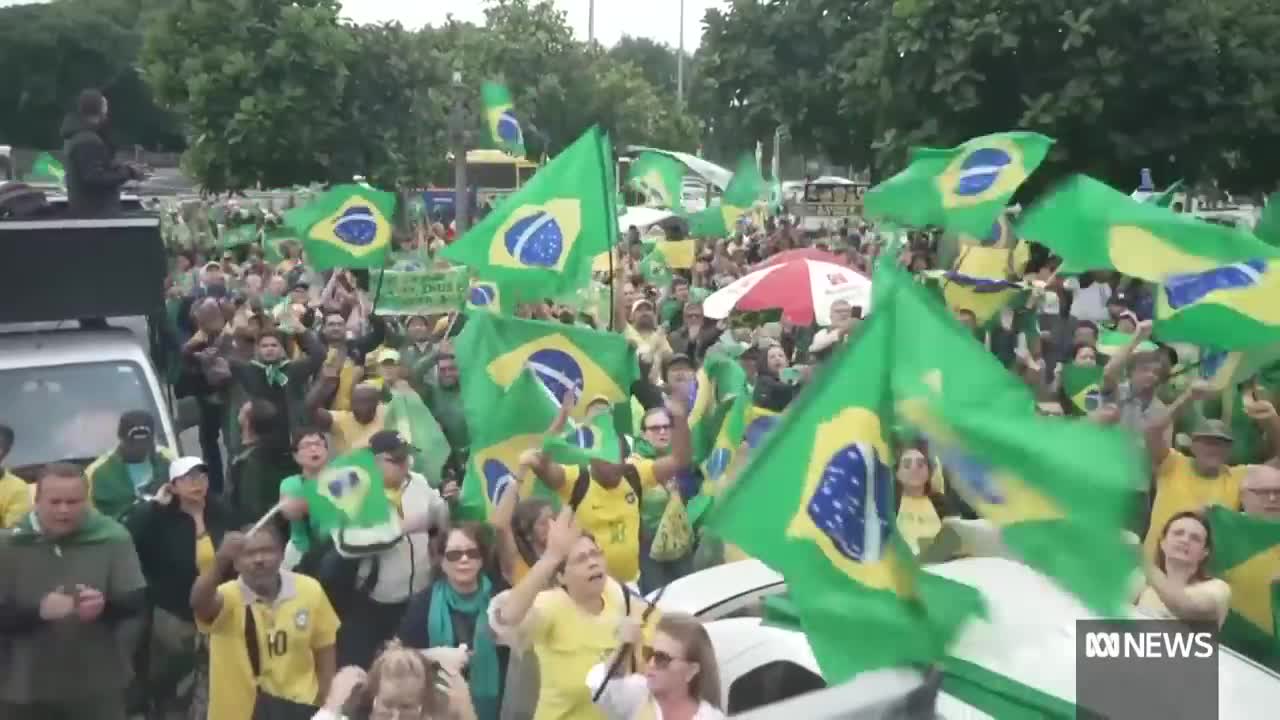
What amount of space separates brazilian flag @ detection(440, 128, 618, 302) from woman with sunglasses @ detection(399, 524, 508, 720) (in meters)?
2.93

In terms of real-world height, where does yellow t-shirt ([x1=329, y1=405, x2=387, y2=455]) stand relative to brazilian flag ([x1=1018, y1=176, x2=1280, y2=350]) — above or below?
below

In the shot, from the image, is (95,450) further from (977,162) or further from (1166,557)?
(977,162)

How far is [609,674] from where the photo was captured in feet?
15.0

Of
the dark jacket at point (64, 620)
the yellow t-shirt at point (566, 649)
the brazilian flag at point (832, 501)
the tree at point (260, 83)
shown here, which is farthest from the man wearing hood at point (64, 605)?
the tree at point (260, 83)

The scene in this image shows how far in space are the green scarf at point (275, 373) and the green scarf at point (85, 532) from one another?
3.93 m

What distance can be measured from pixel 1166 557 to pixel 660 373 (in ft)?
18.0

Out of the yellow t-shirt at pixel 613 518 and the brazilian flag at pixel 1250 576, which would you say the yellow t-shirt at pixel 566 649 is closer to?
the yellow t-shirt at pixel 613 518

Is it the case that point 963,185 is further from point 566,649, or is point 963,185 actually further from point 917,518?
point 566,649

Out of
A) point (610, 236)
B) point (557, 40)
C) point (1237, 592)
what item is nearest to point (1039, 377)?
point (610, 236)

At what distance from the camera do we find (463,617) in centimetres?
554

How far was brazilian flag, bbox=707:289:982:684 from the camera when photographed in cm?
382

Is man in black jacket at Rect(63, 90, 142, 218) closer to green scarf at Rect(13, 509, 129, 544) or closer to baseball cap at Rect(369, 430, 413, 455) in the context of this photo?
baseball cap at Rect(369, 430, 413, 455)

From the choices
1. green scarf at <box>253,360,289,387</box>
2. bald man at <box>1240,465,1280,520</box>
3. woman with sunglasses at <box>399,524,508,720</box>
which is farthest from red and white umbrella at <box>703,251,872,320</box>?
woman with sunglasses at <box>399,524,508,720</box>

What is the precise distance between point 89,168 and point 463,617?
5.04 meters
